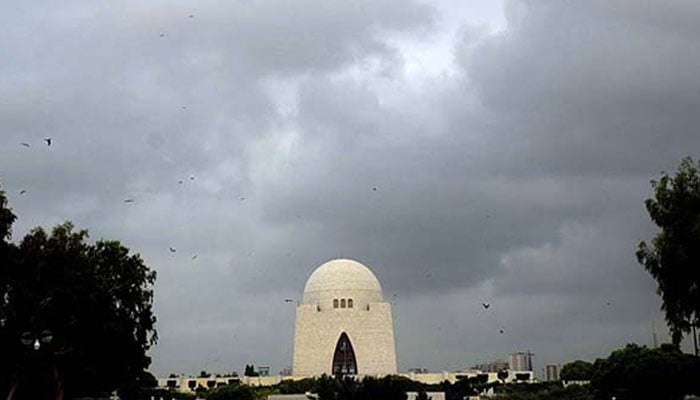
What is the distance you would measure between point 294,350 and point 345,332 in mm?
4399

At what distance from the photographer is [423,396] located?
118 feet

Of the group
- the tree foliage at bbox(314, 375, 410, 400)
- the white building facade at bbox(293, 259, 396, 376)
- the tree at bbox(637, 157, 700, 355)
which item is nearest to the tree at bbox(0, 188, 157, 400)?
the tree foliage at bbox(314, 375, 410, 400)

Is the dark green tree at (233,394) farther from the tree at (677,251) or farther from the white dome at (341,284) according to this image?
the tree at (677,251)

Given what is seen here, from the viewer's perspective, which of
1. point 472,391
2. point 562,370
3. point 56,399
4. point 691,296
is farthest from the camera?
point 562,370

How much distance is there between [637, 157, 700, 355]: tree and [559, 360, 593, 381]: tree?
39.0 meters

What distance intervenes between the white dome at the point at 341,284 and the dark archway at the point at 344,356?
10.2 ft

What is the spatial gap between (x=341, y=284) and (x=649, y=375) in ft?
116

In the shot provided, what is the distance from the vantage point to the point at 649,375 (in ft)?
129

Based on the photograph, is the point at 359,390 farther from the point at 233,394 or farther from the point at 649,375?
the point at 233,394

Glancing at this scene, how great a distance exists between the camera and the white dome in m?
72.1

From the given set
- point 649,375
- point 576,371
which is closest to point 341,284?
point 576,371

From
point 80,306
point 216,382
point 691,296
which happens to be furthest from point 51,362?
point 216,382

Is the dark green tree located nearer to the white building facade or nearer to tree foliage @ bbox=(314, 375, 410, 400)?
the white building facade

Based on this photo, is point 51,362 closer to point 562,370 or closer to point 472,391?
point 472,391
